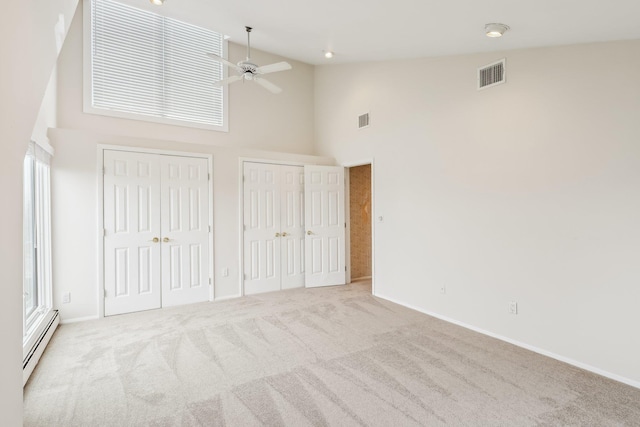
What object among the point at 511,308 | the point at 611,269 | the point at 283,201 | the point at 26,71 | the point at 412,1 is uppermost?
the point at 412,1

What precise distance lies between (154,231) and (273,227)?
176cm

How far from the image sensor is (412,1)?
9.04 ft

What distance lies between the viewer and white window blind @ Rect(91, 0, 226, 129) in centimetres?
455

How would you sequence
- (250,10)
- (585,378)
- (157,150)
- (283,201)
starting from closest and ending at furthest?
(585,378) < (250,10) < (157,150) < (283,201)

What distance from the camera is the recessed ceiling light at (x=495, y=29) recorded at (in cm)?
280

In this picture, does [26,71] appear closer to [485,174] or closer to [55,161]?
A: [55,161]

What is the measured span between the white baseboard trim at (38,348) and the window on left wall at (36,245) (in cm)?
5

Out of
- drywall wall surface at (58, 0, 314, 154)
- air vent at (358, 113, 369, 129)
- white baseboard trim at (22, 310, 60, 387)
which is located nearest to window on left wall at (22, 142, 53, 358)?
white baseboard trim at (22, 310, 60, 387)

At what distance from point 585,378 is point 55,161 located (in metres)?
5.74

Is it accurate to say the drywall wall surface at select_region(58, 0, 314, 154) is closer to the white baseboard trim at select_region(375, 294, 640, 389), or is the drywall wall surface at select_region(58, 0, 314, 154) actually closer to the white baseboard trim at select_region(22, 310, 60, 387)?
the white baseboard trim at select_region(22, 310, 60, 387)

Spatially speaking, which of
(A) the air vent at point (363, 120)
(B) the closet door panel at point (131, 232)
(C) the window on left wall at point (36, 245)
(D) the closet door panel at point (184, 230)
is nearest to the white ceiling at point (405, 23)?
(A) the air vent at point (363, 120)

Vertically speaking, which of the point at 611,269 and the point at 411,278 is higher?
the point at 611,269

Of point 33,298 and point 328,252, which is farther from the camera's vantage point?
point 328,252

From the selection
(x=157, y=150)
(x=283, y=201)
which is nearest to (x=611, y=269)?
(x=283, y=201)
